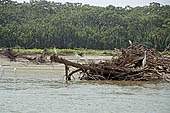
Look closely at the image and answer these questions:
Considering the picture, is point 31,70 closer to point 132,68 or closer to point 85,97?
point 132,68

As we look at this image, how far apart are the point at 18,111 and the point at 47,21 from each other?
219 ft

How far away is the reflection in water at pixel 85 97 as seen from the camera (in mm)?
10625

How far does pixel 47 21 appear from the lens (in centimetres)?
7631

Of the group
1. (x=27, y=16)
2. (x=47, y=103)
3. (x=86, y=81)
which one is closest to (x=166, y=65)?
(x=86, y=81)

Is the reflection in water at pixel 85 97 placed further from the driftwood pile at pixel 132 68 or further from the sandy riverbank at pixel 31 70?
the sandy riverbank at pixel 31 70

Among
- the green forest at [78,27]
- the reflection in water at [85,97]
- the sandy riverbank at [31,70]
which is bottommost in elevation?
the green forest at [78,27]

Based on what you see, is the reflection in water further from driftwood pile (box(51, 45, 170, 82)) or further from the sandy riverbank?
the sandy riverbank

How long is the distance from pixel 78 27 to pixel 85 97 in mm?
58349

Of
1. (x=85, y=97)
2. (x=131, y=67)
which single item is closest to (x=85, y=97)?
(x=85, y=97)

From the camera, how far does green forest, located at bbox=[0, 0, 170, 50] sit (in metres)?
59.6

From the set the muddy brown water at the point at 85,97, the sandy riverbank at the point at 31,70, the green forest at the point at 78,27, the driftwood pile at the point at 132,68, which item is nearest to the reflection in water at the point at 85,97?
the muddy brown water at the point at 85,97

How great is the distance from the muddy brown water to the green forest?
36421 mm

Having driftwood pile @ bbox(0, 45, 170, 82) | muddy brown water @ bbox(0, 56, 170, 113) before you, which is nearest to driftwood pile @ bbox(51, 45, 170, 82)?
driftwood pile @ bbox(0, 45, 170, 82)

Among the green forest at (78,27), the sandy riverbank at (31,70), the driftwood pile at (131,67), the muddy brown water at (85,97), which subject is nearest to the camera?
the muddy brown water at (85,97)
